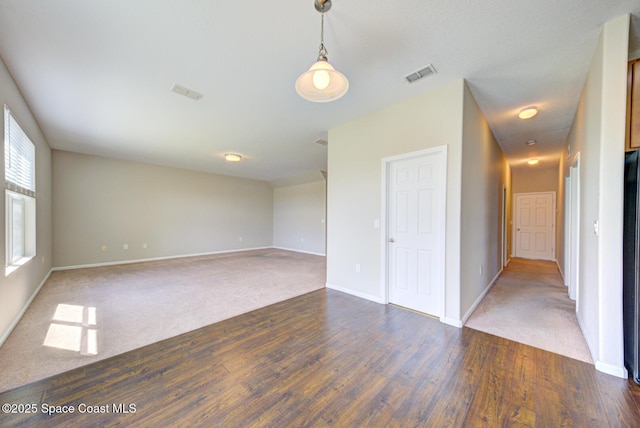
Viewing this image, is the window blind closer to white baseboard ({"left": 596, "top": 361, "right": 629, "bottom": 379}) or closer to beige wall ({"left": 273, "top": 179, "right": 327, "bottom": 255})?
white baseboard ({"left": 596, "top": 361, "right": 629, "bottom": 379})

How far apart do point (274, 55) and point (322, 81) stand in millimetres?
921

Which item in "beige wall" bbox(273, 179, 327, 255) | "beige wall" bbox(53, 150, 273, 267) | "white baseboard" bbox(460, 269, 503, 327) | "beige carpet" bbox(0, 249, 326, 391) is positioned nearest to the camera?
"beige carpet" bbox(0, 249, 326, 391)

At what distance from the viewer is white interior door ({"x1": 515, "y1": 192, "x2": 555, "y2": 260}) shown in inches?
273

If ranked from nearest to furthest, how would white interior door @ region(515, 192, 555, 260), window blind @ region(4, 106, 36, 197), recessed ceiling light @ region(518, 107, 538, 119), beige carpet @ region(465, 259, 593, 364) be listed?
beige carpet @ region(465, 259, 593, 364) → window blind @ region(4, 106, 36, 197) → recessed ceiling light @ region(518, 107, 538, 119) → white interior door @ region(515, 192, 555, 260)

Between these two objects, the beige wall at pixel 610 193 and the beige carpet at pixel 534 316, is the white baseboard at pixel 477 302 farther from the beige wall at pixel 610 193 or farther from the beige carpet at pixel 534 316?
the beige wall at pixel 610 193

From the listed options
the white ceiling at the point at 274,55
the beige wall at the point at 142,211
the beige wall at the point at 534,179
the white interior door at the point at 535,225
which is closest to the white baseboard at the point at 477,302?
the white ceiling at the point at 274,55

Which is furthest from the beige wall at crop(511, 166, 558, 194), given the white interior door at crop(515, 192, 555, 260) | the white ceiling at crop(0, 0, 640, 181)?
the white ceiling at crop(0, 0, 640, 181)

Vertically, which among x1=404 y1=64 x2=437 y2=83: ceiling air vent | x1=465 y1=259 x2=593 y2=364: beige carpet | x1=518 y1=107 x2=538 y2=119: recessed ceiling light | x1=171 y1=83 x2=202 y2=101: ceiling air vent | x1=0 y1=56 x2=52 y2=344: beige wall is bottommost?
x1=465 y1=259 x2=593 y2=364: beige carpet

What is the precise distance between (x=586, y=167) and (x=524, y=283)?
290cm

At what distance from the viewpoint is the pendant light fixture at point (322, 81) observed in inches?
64.8

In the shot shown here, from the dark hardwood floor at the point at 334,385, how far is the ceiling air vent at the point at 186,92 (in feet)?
9.14

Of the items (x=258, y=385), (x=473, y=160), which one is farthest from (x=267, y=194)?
(x=258, y=385)

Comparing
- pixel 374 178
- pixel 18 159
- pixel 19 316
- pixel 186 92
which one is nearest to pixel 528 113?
pixel 374 178

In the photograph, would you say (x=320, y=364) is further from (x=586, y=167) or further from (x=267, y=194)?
(x=267, y=194)
